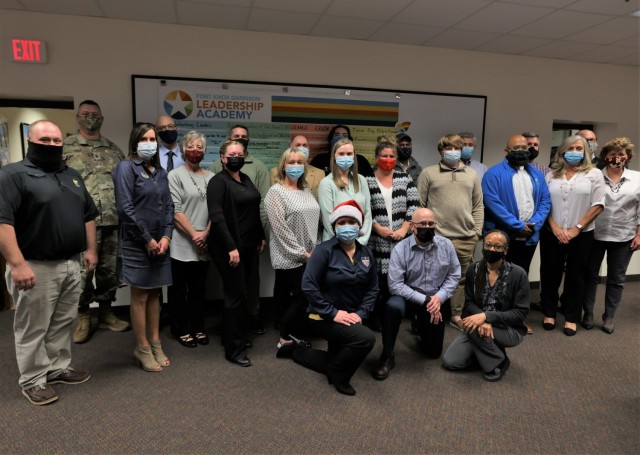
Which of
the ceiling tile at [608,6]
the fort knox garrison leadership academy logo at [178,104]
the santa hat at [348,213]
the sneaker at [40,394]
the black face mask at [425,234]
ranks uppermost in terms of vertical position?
the ceiling tile at [608,6]

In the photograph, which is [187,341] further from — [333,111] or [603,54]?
[603,54]

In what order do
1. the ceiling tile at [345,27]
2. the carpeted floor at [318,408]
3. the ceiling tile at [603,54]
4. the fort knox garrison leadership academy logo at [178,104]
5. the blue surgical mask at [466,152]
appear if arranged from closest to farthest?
the carpeted floor at [318,408], the ceiling tile at [345,27], the fort knox garrison leadership academy logo at [178,104], the blue surgical mask at [466,152], the ceiling tile at [603,54]

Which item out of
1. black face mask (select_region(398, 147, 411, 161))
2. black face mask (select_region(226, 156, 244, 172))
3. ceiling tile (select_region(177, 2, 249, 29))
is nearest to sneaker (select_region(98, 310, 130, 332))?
black face mask (select_region(226, 156, 244, 172))

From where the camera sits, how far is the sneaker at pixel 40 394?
2.23m

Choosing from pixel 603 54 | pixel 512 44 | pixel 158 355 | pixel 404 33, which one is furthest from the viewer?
pixel 603 54

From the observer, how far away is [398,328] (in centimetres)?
272

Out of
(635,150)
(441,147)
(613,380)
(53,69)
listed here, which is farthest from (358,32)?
(635,150)

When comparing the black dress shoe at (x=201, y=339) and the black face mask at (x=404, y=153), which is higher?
the black face mask at (x=404, y=153)

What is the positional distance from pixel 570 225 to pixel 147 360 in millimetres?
3379

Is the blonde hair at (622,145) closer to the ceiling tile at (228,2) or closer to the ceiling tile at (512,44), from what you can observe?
the ceiling tile at (512,44)

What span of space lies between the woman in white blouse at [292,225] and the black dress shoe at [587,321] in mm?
2473

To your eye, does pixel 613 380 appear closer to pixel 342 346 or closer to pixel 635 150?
pixel 342 346

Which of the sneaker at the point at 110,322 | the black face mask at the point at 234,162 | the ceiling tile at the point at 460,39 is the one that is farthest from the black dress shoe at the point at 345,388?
the ceiling tile at the point at 460,39

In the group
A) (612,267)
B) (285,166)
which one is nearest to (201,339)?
(285,166)
